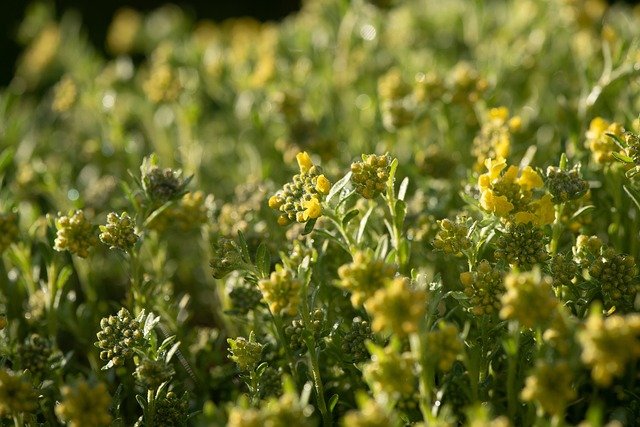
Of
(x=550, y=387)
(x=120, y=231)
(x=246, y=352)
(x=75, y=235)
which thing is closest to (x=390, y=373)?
(x=550, y=387)

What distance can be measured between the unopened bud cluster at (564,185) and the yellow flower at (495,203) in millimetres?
117

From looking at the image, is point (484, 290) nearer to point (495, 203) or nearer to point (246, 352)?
point (495, 203)

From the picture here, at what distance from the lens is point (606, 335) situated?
102 centimetres

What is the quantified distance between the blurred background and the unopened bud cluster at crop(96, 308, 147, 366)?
4.04 metres

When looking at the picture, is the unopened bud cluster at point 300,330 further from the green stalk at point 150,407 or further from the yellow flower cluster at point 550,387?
the yellow flower cluster at point 550,387

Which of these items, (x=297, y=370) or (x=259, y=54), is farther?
A: (x=259, y=54)

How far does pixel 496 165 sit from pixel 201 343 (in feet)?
3.05

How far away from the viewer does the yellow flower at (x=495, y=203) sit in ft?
4.63

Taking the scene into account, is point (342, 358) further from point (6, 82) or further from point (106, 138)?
point (6, 82)

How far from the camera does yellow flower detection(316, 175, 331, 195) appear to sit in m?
1.41

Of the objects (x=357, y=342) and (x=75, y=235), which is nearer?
(x=357, y=342)

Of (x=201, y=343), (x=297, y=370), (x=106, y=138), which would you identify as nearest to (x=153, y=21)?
(x=106, y=138)

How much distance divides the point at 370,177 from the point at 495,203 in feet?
0.93

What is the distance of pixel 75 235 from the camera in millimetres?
1585
